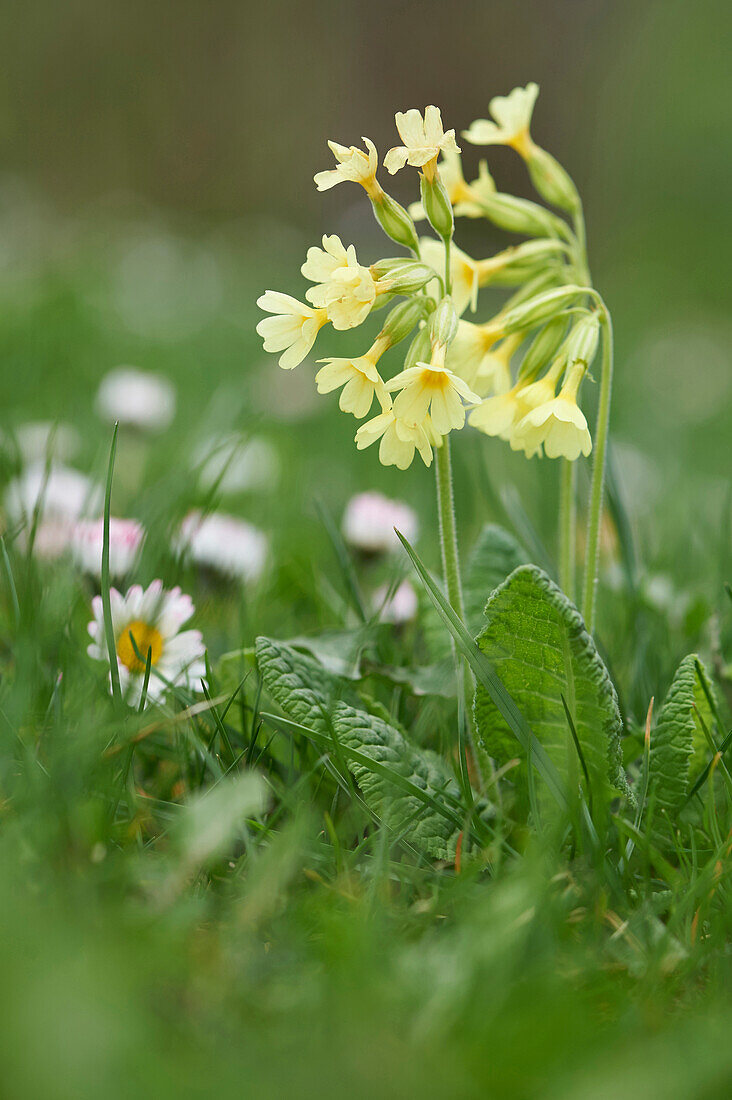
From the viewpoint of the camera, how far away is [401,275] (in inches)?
38.9

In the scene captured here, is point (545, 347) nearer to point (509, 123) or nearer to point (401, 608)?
point (509, 123)

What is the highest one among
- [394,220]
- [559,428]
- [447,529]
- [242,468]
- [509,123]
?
[509,123]

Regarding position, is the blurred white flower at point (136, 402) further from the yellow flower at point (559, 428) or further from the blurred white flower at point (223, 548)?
the yellow flower at point (559, 428)

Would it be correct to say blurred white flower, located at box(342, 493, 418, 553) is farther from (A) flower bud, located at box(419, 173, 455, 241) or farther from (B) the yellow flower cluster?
(A) flower bud, located at box(419, 173, 455, 241)

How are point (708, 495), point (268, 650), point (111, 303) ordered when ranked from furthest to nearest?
1. point (111, 303)
2. point (708, 495)
3. point (268, 650)

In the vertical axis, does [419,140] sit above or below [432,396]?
above

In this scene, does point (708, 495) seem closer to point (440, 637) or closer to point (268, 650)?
point (440, 637)

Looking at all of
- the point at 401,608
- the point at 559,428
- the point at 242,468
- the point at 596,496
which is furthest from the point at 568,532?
the point at 242,468

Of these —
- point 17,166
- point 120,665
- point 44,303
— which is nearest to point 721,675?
point 120,665

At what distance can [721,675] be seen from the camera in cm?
131

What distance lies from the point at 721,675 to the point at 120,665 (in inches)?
31.2

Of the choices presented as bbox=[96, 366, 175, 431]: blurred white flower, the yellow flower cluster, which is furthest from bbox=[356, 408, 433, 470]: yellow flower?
bbox=[96, 366, 175, 431]: blurred white flower

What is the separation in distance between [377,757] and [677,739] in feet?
1.02

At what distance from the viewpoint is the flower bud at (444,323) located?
97 cm
